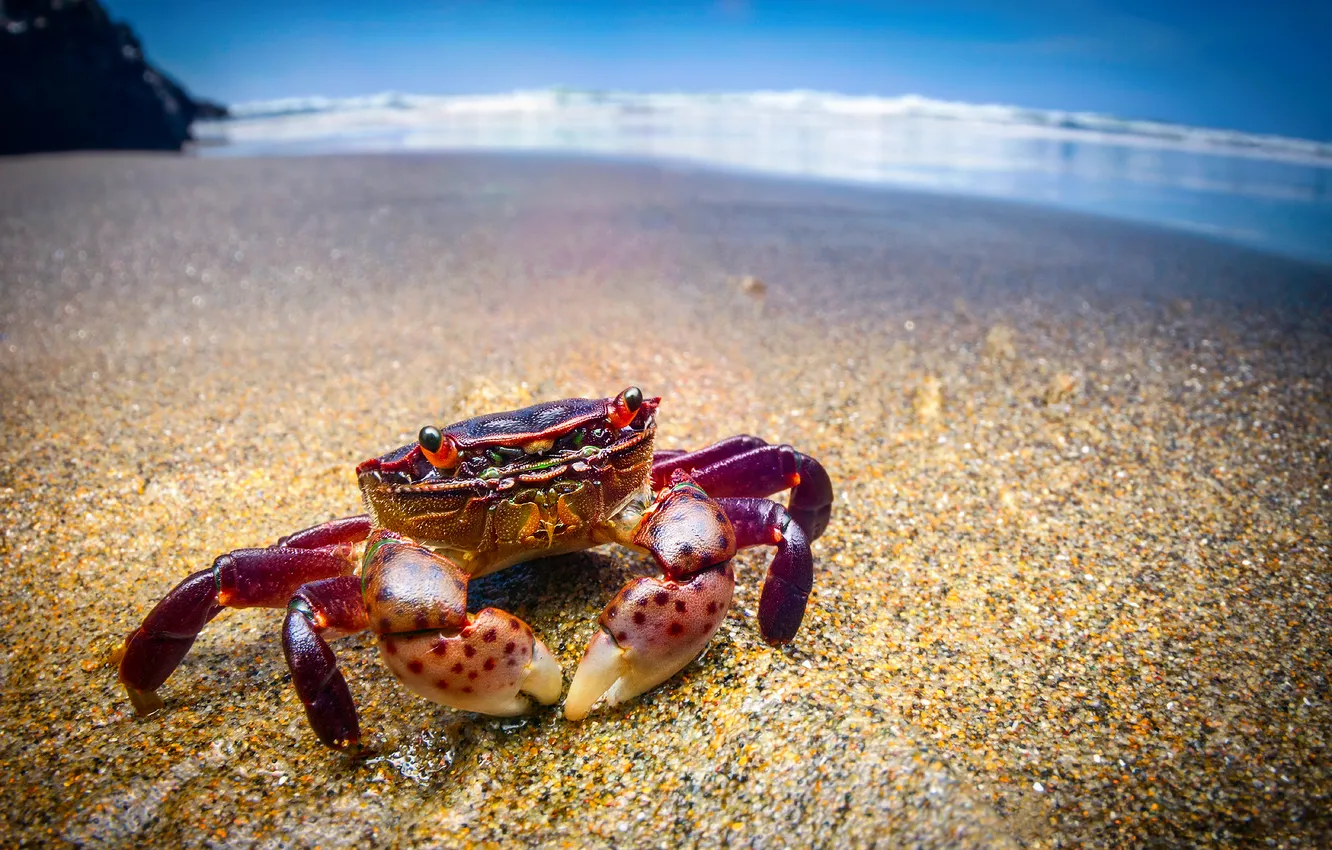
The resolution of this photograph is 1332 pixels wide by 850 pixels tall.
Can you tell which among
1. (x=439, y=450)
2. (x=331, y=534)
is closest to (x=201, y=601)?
(x=331, y=534)

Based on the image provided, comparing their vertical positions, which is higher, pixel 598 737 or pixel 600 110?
pixel 600 110

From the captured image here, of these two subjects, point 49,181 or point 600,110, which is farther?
point 600,110

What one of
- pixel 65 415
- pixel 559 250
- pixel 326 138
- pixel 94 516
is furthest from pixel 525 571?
pixel 326 138

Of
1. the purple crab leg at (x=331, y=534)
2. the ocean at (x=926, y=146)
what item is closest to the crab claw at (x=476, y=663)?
the purple crab leg at (x=331, y=534)

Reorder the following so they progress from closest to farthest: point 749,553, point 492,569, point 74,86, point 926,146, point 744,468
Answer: point 492,569, point 744,468, point 749,553, point 74,86, point 926,146

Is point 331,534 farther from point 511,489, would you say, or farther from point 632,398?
point 632,398

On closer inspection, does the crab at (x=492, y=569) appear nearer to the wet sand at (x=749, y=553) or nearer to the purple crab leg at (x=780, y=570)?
the purple crab leg at (x=780, y=570)

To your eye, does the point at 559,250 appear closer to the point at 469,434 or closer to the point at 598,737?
the point at 469,434

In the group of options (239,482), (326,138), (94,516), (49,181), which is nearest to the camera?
(94,516)
